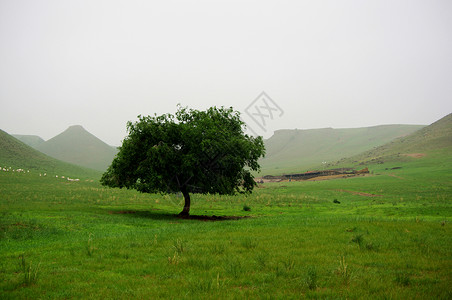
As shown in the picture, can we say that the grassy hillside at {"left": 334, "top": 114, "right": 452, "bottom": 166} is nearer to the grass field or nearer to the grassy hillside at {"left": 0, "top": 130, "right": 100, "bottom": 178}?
the grass field

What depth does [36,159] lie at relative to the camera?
13550cm

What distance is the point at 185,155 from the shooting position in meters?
28.5

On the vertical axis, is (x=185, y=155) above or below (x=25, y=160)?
below

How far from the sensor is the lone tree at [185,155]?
28453 mm

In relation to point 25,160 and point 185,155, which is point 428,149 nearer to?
point 185,155

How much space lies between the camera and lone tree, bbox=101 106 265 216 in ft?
93.4

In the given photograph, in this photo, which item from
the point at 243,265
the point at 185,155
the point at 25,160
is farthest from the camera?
the point at 25,160

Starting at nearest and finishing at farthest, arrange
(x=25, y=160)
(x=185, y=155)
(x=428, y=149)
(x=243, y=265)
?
1. (x=243, y=265)
2. (x=185, y=155)
3. (x=25, y=160)
4. (x=428, y=149)

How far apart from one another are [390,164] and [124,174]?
370 feet

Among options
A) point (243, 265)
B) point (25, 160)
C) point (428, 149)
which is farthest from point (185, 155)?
point (428, 149)

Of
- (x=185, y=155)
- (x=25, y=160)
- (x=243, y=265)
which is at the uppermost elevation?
(x=25, y=160)

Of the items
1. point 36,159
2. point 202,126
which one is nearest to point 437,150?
point 202,126

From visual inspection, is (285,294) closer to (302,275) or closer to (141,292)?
(302,275)

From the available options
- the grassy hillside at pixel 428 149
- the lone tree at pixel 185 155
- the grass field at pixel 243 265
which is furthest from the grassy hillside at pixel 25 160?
the grassy hillside at pixel 428 149
